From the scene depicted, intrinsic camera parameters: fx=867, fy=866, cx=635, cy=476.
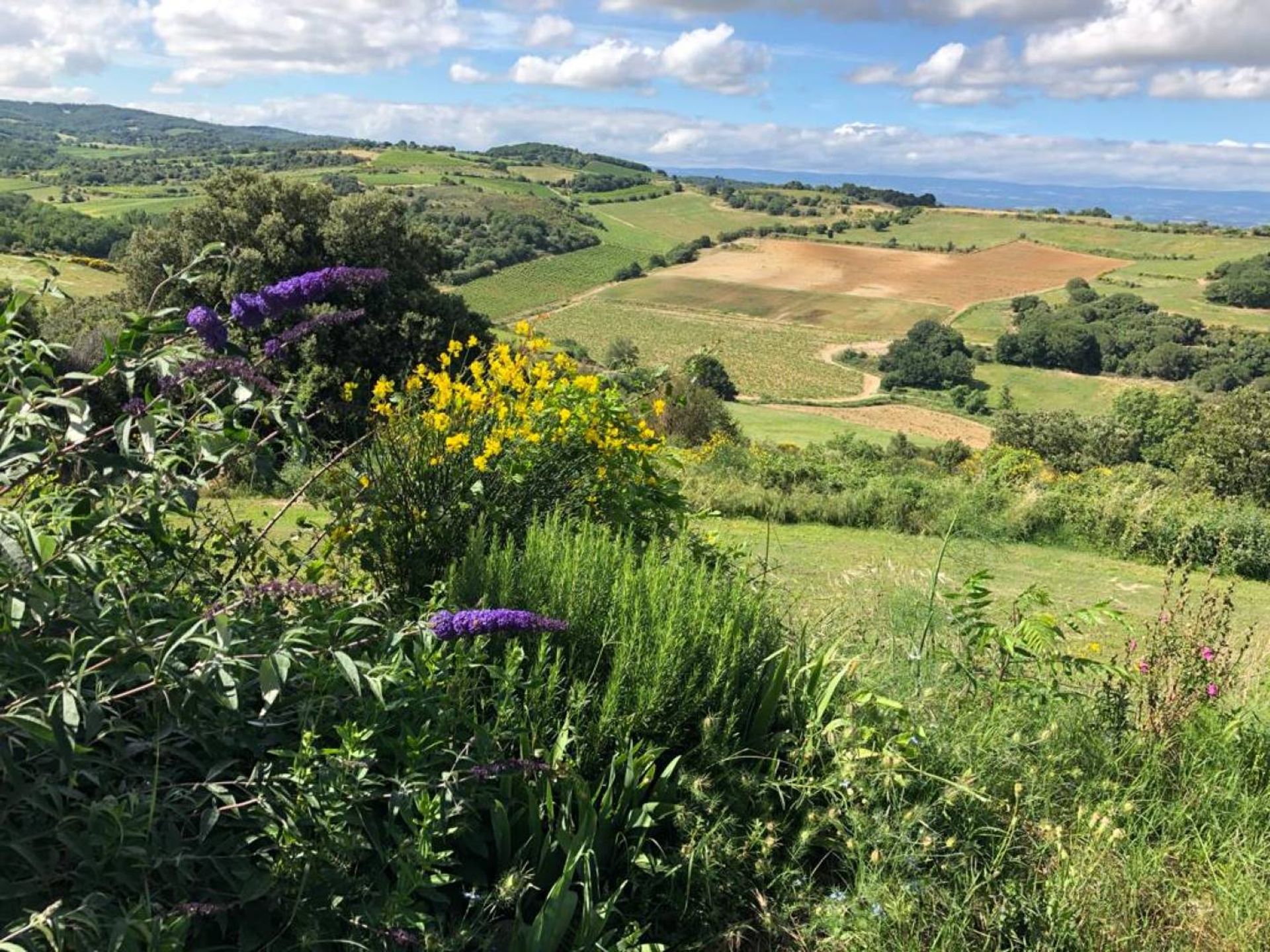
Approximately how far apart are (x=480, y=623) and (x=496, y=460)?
174 centimetres

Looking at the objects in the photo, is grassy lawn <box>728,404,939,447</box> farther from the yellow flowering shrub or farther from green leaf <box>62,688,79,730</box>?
green leaf <box>62,688,79,730</box>

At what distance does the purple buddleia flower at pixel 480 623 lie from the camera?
82.4 inches

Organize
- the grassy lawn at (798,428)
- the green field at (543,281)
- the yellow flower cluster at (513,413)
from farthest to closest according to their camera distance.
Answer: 1. the green field at (543,281)
2. the grassy lawn at (798,428)
3. the yellow flower cluster at (513,413)

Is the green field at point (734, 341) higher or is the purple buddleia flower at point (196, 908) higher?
→ the purple buddleia flower at point (196, 908)

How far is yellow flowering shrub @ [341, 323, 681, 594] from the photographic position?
3.41 meters

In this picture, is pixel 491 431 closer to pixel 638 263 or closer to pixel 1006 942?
pixel 1006 942

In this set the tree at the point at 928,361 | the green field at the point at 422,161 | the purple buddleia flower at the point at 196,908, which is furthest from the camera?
the green field at the point at 422,161

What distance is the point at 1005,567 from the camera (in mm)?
12070

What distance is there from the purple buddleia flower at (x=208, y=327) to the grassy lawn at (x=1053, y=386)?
71873mm

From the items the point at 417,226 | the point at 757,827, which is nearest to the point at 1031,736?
the point at 757,827

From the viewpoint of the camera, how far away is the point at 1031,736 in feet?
9.62

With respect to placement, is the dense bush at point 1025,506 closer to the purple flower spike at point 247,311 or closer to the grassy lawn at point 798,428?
the purple flower spike at point 247,311

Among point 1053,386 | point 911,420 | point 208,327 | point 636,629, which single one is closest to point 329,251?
point 208,327

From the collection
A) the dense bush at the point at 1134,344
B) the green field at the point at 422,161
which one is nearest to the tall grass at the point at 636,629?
the dense bush at the point at 1134,344
